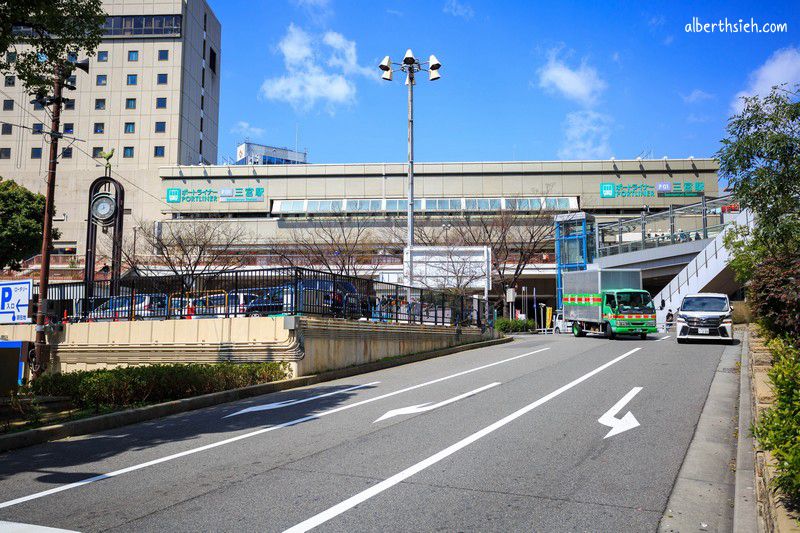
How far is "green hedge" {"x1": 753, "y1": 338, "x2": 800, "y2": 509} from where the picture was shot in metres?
4.27

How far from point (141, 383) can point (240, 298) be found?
6079 millimetres

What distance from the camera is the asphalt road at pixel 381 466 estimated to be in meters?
5.37

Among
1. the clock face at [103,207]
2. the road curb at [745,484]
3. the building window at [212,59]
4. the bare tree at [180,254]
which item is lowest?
the road curb at [745,484]

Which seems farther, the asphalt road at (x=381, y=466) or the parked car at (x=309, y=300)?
the parked car at (x=309, y=300)

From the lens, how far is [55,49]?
1205cm

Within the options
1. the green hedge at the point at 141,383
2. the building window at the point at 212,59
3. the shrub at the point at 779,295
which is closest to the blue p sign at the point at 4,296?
the green hedge at the point at 141,383

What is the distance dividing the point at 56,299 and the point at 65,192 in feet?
182

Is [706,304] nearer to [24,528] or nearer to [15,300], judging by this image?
[24,528]

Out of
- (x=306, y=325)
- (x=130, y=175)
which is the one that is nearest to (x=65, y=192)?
(x=130, y=175)

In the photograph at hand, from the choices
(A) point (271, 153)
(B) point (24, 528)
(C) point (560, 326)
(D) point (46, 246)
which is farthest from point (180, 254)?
(A) point (271, 153)

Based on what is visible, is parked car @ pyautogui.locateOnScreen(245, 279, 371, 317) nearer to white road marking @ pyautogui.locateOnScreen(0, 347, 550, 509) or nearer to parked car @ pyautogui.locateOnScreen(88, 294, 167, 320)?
parked car @ pyautogui.locateOnScreen(88, 294, 167, 320)

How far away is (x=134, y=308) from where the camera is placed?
20000 millimetres

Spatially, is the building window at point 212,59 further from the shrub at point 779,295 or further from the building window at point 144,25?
the shrub at point 779,295

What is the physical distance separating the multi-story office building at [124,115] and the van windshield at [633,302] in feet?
188
